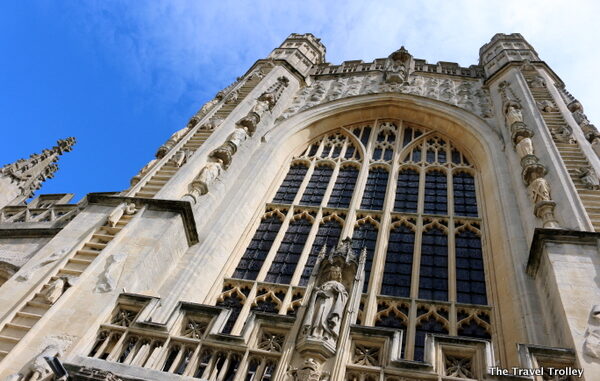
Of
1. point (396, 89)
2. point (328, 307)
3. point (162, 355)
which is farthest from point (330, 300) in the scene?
point (396, 89)

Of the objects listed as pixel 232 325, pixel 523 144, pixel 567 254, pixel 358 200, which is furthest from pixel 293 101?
pixel 567 254

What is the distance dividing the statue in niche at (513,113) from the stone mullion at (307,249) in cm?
551

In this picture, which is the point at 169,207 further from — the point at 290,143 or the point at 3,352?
the point at 290,143

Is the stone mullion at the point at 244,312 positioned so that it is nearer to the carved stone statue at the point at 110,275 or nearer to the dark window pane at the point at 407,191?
the carved stone statue at the point at 110,275

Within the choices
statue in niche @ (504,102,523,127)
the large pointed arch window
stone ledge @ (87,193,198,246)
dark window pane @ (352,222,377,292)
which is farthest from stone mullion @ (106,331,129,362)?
statue in niche @ (504,102,523,127)

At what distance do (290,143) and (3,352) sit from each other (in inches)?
402

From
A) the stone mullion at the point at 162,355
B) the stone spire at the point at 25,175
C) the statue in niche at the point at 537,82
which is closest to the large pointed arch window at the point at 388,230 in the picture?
the stone mullion at the point at 162,355

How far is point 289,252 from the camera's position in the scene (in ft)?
37.7

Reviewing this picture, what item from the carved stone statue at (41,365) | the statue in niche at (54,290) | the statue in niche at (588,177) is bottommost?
the carved stone statue at (41,365)

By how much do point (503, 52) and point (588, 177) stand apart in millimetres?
9978

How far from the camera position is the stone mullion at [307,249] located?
1054 centimetres

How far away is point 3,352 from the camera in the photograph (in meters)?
6.89

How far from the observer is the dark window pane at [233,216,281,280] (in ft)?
36.0

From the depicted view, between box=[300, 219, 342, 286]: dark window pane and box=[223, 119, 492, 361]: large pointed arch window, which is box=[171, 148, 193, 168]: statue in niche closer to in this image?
box=[223, 119, 492, 361]: large pointed arch window
